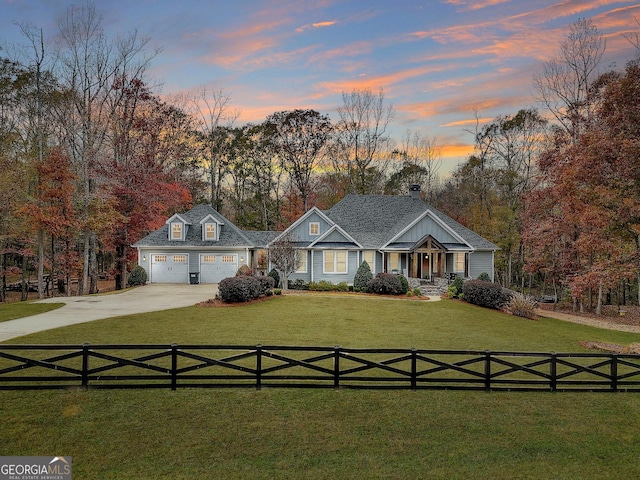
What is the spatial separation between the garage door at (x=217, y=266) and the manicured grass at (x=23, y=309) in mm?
12755

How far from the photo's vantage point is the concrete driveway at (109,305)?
648 inches

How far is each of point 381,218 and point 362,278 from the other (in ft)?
29.6

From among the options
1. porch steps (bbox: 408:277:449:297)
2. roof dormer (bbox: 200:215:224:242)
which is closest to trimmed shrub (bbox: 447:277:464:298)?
porch steps (bbox: 408:277:449:297)

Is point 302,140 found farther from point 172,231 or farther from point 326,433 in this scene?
point 326,433

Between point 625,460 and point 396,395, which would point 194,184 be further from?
point 625,460

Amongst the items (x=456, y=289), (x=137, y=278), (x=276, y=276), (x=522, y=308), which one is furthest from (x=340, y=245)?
(x=137, y=278)

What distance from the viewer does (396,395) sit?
32.9 ft

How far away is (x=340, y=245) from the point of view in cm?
3092

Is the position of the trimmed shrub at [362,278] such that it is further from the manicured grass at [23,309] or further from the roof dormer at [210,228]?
the manicured grass at [23,309]

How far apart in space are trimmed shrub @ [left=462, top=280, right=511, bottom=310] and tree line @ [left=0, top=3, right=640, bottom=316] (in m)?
3.62

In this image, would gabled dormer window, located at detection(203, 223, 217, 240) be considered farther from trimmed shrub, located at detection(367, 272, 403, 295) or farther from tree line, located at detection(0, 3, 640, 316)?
trimmed shrub, located at detection(367, 272, 403, 295)

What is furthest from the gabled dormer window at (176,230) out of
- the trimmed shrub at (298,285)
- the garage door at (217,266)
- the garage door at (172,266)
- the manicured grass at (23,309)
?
the manicured grass at (23,309)

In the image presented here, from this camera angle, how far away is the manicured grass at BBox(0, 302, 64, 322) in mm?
18625

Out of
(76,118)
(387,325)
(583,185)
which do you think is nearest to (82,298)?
(76,118)
